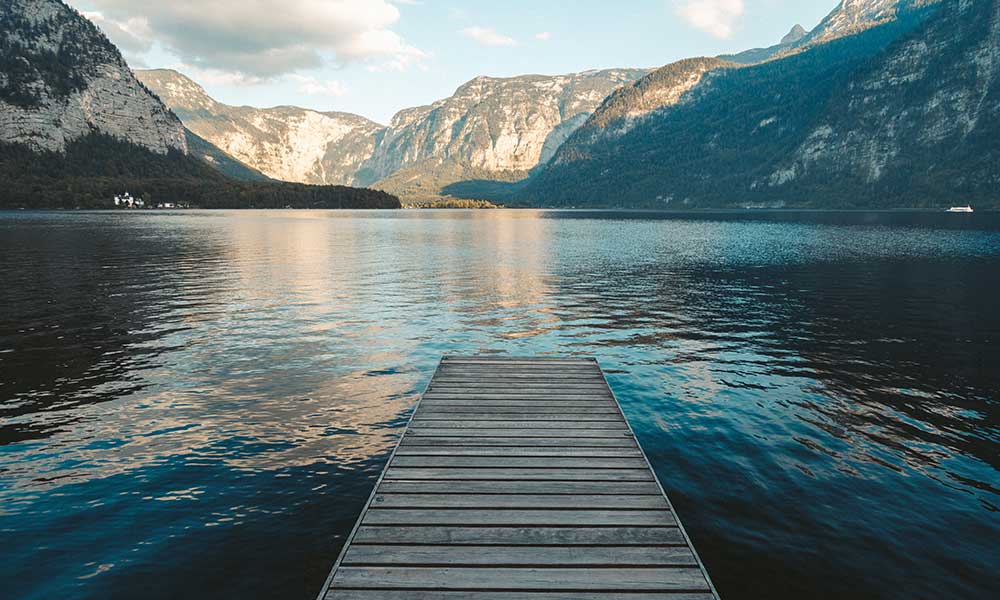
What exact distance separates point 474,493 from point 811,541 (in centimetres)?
770

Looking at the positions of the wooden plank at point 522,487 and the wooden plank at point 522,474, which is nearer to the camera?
the wooden plank at point 522,487

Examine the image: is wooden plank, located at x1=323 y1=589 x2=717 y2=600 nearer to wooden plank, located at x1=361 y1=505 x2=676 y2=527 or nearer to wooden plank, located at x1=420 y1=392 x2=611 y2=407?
wooden plank, located at x1=361 y1=505 x2=676 y2=527

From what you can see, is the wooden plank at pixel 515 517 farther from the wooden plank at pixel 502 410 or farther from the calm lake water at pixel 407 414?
the wooden plank at pixel 502 410

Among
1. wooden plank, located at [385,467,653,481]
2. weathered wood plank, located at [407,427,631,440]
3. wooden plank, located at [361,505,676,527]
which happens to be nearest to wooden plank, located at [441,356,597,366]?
weathered wood plank, located at [407,427,631,440]

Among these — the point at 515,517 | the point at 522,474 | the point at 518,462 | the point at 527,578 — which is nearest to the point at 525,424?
the point at 518,462

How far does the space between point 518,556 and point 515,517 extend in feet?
3.76

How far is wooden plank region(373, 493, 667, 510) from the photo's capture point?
10.3m

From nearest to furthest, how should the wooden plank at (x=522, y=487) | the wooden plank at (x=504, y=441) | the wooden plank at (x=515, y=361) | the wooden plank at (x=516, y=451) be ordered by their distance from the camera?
the wooden plank at (x=522, y=487) → the wooden plank at (x=516, y=451) → the wooden plank at (x=504, y=441) → the wooden plank at (x=515, y=361)

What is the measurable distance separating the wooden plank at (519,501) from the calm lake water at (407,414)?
2.11 meters

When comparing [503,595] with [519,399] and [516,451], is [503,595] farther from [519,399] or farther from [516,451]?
[519,399]

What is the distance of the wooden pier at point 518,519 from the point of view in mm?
7996

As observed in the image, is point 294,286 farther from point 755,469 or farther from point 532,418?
point 755,469

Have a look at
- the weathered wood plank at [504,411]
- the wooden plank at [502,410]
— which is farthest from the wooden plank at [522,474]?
the wooden plank at [502,410]

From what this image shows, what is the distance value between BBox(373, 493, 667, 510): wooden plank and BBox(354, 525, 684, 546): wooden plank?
0.76 m
